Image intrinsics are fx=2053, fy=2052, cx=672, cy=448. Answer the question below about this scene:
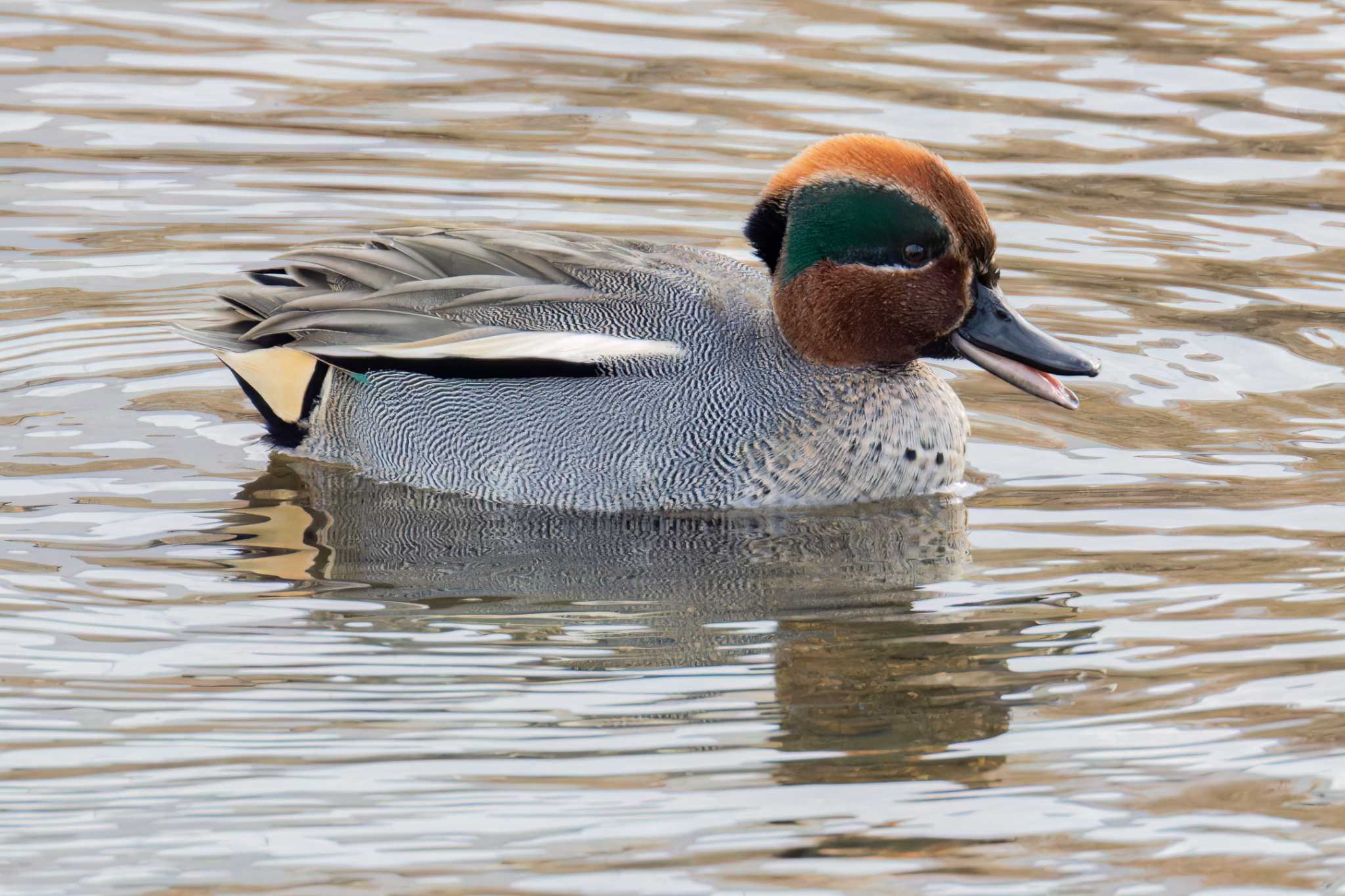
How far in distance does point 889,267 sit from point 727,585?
130cm

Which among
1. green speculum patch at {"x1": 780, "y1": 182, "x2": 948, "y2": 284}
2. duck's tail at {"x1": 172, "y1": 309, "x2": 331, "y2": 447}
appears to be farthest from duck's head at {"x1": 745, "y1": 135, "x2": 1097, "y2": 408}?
duck's tail at {"x1": 172, "y1": 309, "x2": 331, "y2": 447}

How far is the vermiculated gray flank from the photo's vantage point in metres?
7.03

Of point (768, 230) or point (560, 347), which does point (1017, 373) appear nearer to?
point (768, 230)

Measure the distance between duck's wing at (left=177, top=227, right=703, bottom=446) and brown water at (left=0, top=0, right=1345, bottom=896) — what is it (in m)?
0.49

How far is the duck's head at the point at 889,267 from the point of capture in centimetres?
682

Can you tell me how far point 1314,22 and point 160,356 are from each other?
7410mm

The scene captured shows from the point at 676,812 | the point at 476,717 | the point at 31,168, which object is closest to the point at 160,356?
the point at 31,168

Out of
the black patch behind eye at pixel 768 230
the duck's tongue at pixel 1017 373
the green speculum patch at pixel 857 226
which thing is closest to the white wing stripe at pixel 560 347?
the black patch behind eye at pixel 768 230

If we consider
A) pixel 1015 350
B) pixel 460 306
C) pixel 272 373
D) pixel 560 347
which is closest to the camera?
pixel 1015 350

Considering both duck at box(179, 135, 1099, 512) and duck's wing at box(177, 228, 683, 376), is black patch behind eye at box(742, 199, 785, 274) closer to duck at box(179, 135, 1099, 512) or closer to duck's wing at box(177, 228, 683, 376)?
duck at box(179, 135, 1099, 512)

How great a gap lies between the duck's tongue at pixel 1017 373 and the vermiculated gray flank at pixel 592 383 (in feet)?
0.90

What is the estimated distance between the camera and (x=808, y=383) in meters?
7.08

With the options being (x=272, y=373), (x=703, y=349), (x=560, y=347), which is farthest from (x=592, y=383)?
(x=272, y=373)

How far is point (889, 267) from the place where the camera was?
693cm
